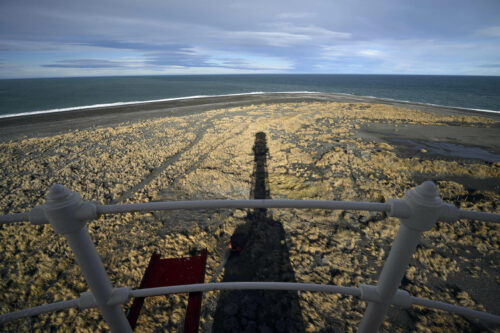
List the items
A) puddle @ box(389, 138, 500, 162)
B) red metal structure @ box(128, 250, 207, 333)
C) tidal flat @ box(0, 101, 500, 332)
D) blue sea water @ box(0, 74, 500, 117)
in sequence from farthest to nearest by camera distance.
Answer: blue sea water @ box(0, 74, 500, 117)
puddle @ box(389, 138, 500, 162)
tidal flat @ box(0, 101, 500, 332)
red metal structure @ box(128, 250, 207, 333)

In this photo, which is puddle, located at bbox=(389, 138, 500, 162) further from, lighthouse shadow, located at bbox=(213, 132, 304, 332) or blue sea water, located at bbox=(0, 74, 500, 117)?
blue sea water, located at bbox=(0, 74, 500, 117)

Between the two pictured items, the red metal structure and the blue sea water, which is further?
the blue sea water

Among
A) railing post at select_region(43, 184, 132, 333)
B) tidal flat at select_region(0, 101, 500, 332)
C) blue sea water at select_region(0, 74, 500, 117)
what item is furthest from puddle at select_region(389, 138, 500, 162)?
blue sea water at select_region(0, 74, 500, 117)

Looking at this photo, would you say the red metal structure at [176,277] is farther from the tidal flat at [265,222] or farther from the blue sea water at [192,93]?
the blue sea water at [192,93]

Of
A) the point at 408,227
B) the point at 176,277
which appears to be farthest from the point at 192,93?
the point at 408,227

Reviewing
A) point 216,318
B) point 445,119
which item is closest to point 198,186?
point 216,318

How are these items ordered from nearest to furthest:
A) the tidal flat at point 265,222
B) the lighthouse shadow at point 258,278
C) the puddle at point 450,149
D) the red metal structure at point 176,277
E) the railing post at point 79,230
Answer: the railing post at point 79,230 → the red metal structure at point 176,277 → the lighthouse shadow at point 258,278 → the tidal flat at point 265,222 → the puddle at point 450,149

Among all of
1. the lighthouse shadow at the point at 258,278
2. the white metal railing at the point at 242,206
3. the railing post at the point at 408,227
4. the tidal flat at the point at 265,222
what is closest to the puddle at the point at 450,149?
the tidal flat at the point at 265,222
